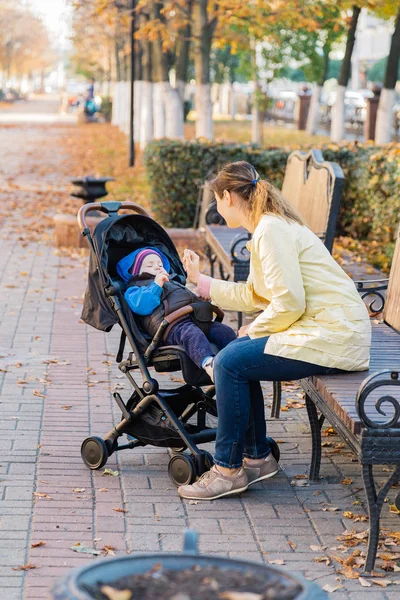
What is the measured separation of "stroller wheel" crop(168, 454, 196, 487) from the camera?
484 cm

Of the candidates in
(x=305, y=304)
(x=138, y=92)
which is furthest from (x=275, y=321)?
(x=138, y=92)

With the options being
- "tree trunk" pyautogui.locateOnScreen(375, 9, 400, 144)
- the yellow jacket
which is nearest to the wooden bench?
the yellow jacket

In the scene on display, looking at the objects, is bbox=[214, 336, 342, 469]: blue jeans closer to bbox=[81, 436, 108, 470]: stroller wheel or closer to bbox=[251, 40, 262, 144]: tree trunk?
bbox=[81, 436, 108, 470]: stroller wheel

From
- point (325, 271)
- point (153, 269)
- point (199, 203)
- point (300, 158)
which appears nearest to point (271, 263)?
point (325, 271)

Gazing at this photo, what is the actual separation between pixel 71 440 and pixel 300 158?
4824 mm

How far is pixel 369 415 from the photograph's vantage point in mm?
4086

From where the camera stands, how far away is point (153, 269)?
17.2 feet

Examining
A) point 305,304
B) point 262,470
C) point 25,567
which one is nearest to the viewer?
point 25,567

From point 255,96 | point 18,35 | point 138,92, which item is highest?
point 255,96

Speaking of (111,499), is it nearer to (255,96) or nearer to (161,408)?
(161,408)

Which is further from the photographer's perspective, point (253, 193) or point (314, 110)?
point (314, 110)

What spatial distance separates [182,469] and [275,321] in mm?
894

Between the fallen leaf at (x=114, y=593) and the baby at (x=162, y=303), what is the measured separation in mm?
2711


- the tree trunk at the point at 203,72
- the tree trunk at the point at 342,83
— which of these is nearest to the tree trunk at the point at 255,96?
the tree trunk at the point at 342,83
